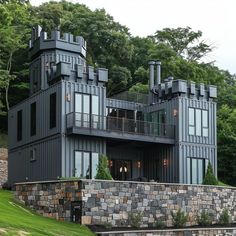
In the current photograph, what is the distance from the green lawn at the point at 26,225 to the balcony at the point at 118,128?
638 cm

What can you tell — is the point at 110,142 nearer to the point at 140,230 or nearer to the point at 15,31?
the point at 140,230

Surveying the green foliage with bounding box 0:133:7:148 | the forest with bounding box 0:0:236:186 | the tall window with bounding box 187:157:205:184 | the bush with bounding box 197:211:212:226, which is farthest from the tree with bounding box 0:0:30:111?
the bush with bounding box 197:211:212:226

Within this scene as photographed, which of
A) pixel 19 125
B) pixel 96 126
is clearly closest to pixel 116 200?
pixel 96 126

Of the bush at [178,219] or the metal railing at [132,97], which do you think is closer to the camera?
the bush at [178,219]

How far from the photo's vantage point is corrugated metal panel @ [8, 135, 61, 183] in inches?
1249

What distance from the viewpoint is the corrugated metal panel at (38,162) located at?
31.7 metres

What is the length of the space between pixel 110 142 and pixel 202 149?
579 centimetres

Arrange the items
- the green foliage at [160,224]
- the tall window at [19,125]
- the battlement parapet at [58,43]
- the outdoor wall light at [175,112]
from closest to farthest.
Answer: the green foliage at [160,224] < the outdoor wall light at [175,112] < the battlement parapet at [58,43] < the tall window at [19,125]

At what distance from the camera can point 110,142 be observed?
1374 inches

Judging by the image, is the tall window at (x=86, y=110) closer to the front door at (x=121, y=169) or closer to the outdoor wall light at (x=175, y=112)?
the front door at (x=121, y=169)

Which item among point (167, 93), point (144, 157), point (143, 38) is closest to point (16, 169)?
point (144, 157)

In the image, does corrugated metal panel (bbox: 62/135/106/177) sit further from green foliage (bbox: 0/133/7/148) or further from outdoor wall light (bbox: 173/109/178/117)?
green foliage (bbox: 0/133/7/148)

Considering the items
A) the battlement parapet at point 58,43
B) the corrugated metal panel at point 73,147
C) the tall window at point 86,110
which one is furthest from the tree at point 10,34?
the corrugated metal panel at point 73,147

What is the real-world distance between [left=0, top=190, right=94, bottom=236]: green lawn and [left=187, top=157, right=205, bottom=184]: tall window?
39.7 ft
